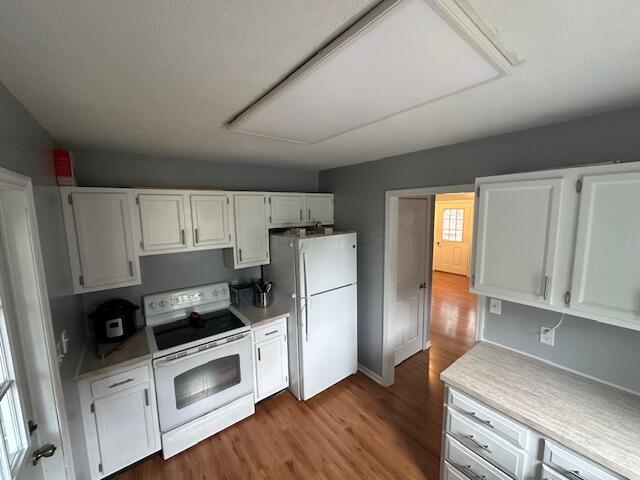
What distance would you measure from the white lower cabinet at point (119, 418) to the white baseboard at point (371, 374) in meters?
2.05

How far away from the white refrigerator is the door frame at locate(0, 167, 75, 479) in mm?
1623

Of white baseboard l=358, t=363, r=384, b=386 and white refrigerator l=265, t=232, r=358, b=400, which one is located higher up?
white refrigerator l=265, t=232, r=358, b=400

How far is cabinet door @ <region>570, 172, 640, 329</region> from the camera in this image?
119 centimetres

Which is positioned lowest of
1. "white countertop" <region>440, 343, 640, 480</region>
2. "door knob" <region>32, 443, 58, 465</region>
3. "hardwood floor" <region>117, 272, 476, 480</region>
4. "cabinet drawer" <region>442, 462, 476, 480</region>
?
"hardwood floor" <region>117, 272, 476, 480</region>

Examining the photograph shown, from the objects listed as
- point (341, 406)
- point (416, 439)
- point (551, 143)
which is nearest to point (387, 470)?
point (416, 439)

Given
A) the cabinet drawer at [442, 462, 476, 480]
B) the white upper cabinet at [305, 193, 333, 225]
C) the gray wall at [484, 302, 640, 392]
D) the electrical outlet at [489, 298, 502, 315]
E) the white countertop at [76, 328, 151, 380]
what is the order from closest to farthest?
the gray wall at [484, 302, 640, 392] < the cabinet drawer at [442, 462, 476, 480] < the white countertop at [76, 328, 151, 380] < the electrical outlet at [489, 298, 502, 315] < the white upper cabinet at [305, 193, 333, 225]

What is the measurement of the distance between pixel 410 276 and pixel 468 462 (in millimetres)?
1882

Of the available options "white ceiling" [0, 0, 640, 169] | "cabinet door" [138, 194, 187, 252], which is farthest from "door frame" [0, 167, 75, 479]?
"cabinet door" [138, 194, 187, 252]

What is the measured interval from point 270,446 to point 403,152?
2.76 m

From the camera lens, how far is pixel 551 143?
162cm

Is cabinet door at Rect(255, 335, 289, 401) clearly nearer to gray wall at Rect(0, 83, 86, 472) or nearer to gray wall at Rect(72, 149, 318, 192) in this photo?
gray wall at Rect(0, 83, 86, 472)

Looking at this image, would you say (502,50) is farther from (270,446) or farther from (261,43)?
(270,446)

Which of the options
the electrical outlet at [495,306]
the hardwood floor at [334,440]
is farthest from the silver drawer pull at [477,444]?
the electrical outlet at [495,306]

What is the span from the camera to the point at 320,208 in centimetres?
315
